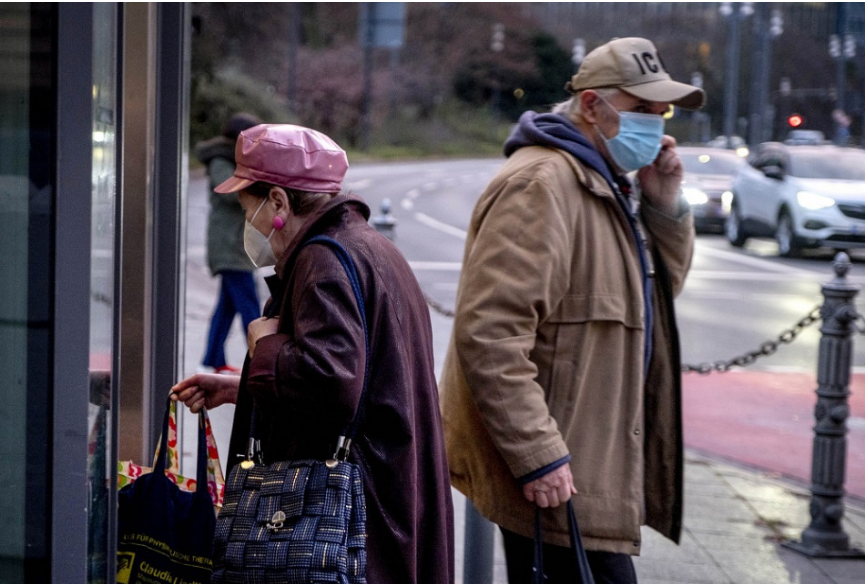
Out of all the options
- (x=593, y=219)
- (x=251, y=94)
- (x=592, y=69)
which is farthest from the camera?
(x=251, y=94)

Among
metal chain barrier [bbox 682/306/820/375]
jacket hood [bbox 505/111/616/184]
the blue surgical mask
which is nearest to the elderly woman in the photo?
jacket hood [bbox 505/111/616/184]

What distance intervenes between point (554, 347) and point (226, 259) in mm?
5518

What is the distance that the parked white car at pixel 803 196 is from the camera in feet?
56.8

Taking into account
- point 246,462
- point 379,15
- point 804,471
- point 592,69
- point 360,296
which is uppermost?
point 379,15

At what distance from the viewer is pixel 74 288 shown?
84.0 inches

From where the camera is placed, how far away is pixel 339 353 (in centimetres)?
220

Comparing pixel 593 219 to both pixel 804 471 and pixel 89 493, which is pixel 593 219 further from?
pixel 804 471

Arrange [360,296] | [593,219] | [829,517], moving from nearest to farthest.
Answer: [360,296] → [593,219] → [829,517]

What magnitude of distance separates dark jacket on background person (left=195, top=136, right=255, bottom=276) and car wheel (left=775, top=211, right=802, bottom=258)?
39.7 feet

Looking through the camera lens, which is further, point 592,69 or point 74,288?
point 592,69

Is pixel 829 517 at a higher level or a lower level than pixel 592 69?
lower

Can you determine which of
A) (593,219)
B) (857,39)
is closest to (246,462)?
(593,219)

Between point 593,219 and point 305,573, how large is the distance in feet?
3.87

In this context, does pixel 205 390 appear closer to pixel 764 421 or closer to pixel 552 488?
pixel 552 488
